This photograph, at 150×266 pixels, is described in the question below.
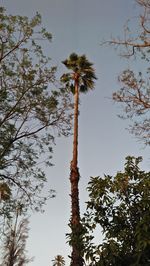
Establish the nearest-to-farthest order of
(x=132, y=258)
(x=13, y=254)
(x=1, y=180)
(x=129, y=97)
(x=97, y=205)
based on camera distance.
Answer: (x=132, y=258) < (x=97, y=205) < (x=129, y=97) < (x=1, y=180) < (x=13, y=254)

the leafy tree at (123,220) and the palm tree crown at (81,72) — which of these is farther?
the palm tree crown at (81,72)

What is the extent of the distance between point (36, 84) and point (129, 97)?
7.44 meters

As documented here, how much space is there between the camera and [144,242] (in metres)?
6.17

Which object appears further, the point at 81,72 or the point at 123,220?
the point at 81,72

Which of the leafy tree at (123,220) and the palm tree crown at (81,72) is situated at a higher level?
the palm tree crown at (81,72)

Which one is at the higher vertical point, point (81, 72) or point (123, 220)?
point (81, 72)

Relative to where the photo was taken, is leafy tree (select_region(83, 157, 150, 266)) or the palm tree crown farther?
the palm tree crown

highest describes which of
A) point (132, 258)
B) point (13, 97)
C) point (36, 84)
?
point (36, 84)

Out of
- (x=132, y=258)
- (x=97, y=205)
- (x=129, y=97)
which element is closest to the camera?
(x=132, y=258)

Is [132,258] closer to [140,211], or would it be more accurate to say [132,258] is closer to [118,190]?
[140,211]

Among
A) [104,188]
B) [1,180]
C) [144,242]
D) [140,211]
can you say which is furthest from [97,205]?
[1,180]

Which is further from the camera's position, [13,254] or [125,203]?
[13,254]

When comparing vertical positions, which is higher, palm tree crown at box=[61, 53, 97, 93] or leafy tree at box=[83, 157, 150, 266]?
palm tree crown at box=[61, 53, 97, 93]

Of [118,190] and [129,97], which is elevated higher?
[129,97]
